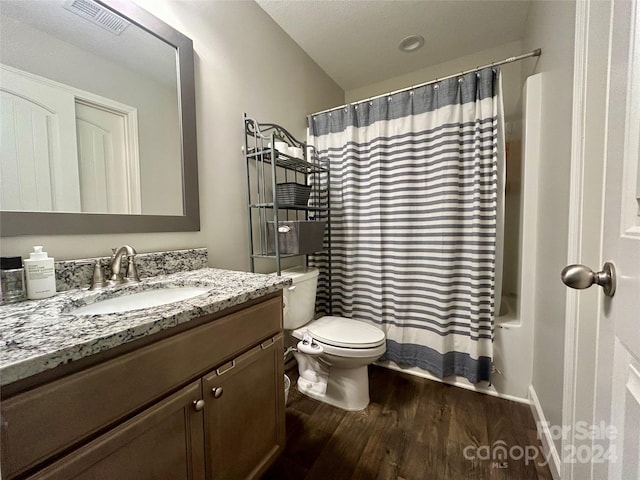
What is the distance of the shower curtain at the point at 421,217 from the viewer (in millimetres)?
1433

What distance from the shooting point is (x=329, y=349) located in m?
1.29

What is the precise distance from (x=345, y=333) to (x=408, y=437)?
55 cm

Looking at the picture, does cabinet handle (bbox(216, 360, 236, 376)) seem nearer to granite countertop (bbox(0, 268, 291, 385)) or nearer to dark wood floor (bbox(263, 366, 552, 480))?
granite countertop (bbox(0, 268, 291, 385))

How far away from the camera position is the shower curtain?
1.43m

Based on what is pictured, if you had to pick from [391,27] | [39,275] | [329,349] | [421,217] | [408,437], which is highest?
[391,27]

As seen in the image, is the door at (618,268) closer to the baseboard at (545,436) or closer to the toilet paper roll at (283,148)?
the baseboard at (545,436)

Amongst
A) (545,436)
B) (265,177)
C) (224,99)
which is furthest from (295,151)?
(545,436)

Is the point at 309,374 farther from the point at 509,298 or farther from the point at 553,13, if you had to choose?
the point at 553,13

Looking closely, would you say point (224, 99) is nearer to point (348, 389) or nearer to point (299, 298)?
point (299, 298)

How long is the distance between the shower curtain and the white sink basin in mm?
1139

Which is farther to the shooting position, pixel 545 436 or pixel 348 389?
pixel 348 389

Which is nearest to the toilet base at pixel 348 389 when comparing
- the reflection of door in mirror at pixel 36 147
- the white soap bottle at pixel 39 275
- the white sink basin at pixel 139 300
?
the white sink basin at pixel 139 300

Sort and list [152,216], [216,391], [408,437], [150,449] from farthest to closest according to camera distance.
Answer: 1. [408,437]
2. [152,216]
3. [216,391]
4. [150,449]

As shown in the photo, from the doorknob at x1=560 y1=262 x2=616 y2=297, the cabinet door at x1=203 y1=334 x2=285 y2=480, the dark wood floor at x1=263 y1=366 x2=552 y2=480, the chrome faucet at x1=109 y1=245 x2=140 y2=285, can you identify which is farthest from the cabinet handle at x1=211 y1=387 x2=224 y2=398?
the doorknob at x1=560 y1=262 x2=616 y2=297
